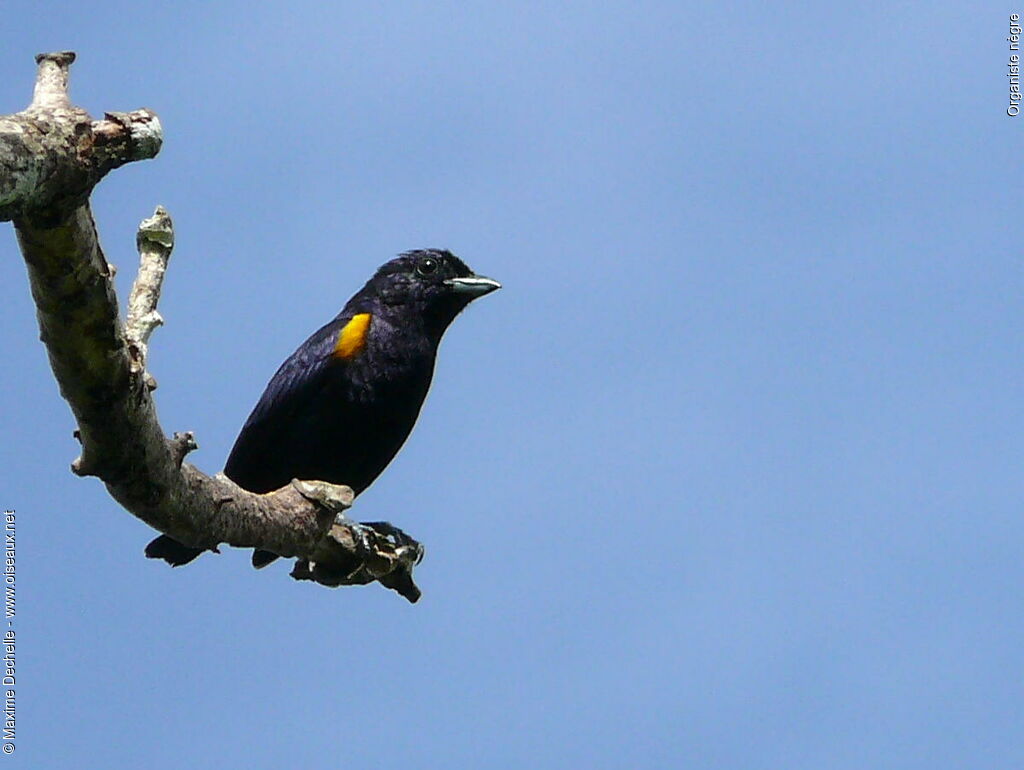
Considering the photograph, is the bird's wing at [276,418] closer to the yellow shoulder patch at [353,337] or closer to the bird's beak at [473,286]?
the yellow shoulder patch at [353,337]

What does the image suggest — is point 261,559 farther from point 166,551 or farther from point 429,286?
point 429,286

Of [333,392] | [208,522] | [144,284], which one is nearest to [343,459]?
[333,392]

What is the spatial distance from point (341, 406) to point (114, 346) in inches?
146

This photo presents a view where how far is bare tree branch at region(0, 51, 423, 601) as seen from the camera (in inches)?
130

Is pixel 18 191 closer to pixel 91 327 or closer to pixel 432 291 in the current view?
pixel 91 327

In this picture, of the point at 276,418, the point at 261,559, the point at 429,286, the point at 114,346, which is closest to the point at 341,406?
the point at 276,418

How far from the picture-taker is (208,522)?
5113 millimetres

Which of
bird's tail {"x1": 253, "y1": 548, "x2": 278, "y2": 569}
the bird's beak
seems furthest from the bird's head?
bird's tail {"x1": 253, "y1": 548, "x2": 278, "y2": 569}

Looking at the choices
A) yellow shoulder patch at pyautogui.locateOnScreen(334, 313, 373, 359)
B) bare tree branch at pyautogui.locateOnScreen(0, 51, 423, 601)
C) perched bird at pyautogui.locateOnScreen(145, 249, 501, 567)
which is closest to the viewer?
bare tree branch at pyautogui.locateOnScreen(0, 51, 423, 601)

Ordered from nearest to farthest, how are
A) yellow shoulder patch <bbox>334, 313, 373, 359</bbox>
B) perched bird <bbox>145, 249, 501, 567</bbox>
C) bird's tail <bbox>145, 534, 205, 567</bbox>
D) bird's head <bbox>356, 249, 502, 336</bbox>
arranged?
bird's tail <bbox>145, 534, 205, 567</bbox> → perched bird <bbox>145, 249, 501, 567</bbox> → yellow shoulder patch <bbox>334, 313, 373, 359</bbox> → bird's head <bbox>356, 249, 502, 336</bbox>

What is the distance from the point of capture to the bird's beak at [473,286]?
28.0 ft

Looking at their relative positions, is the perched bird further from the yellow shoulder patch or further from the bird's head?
the bird's head

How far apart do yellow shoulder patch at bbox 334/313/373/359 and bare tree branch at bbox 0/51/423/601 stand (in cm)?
173

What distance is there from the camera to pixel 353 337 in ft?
26.1
